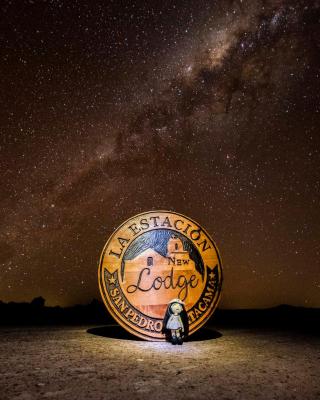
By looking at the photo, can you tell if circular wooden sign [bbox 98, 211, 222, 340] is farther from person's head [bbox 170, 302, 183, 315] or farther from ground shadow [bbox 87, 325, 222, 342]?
ground shadow [bbox 87, 325, 222, 342]

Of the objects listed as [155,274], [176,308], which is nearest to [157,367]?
[176,308]

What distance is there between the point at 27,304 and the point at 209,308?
15.1 meters

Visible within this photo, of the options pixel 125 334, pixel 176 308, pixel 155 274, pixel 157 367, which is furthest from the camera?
pixel 125 334

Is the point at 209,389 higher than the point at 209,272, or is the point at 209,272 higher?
the point at 209,272

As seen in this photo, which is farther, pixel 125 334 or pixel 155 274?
pixel 125 334

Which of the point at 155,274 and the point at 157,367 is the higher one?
the point at 155,274

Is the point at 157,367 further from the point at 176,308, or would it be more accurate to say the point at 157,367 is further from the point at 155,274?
the point at 155,274

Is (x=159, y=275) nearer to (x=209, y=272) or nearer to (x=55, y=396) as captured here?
(x=209, y=272)

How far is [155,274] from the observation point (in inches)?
283

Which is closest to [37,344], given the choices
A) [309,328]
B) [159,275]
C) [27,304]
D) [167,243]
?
[159,275]

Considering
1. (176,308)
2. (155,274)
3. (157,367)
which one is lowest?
(157,367)

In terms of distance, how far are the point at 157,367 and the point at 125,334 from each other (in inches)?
123

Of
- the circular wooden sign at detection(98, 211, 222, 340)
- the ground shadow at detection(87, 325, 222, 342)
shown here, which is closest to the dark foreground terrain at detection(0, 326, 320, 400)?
the ground shadow at detection(87, 325, 222, 342)

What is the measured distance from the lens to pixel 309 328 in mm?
9961
